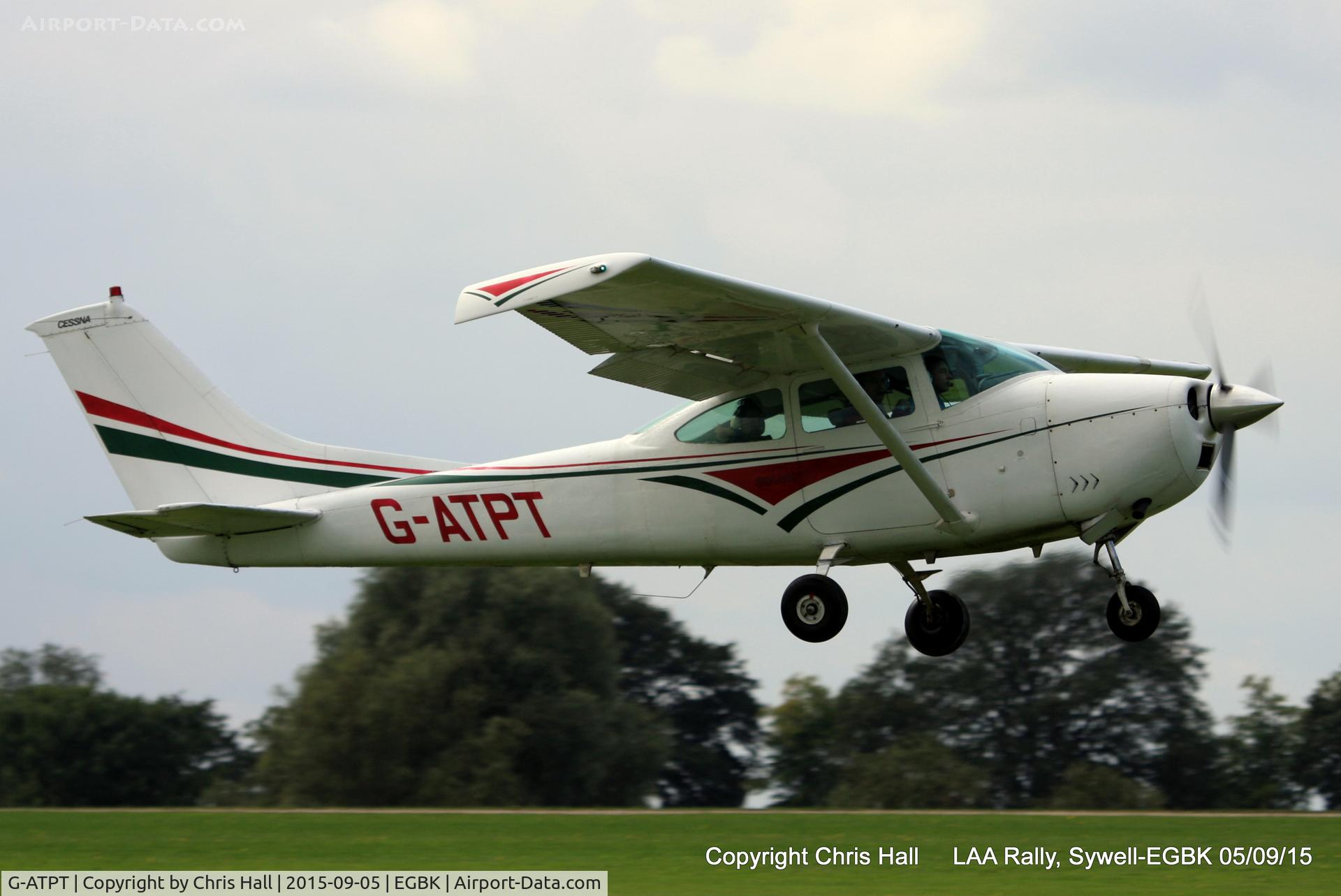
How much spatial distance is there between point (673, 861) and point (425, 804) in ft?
74.4

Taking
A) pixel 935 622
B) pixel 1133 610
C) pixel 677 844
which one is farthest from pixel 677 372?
pixel 677 844

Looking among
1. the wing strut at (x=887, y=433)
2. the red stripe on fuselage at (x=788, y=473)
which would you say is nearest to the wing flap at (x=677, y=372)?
the red stripe on fuselage at (x=788, y=473)

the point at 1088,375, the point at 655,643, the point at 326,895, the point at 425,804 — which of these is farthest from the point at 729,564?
the point at 655,643

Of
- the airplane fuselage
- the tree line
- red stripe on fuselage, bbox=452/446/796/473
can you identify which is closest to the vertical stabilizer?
the airplane fuselage

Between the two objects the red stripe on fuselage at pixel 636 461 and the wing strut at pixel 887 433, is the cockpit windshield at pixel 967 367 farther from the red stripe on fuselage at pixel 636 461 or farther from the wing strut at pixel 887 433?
the red stripe on fuselage at pixel 636 461

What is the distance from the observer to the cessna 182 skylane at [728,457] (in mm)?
12172

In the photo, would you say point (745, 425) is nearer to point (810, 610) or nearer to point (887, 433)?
point (887, 433)

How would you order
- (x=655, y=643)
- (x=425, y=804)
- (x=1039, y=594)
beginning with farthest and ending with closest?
1. (x=655, y=643)
2. (x=1039, y=594)
3. (x=425, y=804)

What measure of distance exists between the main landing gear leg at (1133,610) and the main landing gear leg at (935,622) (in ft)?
5.38

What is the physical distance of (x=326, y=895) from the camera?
13.5 m

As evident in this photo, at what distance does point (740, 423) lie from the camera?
13406 mm

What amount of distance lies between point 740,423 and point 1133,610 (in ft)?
11.1

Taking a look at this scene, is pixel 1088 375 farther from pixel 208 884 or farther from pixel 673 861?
pixel 208 884

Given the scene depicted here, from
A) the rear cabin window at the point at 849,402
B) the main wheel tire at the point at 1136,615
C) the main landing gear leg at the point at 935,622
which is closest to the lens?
the main wheel tire at the point at 1136,615
